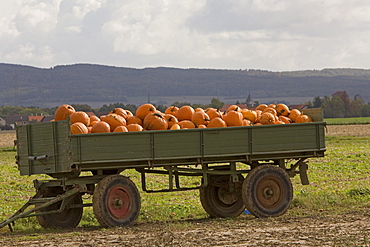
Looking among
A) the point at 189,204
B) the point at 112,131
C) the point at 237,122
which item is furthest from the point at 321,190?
the point at 112,131

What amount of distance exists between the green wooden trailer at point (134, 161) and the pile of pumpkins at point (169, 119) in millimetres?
598

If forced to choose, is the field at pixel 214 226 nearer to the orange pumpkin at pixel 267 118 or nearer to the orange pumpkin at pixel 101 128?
the orange pumpkin at pixel 101 128

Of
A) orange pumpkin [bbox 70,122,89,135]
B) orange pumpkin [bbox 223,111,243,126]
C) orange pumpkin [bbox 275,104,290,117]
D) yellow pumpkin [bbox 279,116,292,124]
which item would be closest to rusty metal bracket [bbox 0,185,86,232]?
orange pumpkin [bbox 70,122,89,135]

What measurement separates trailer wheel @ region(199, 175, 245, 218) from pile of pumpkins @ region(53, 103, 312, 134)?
1.34 metres

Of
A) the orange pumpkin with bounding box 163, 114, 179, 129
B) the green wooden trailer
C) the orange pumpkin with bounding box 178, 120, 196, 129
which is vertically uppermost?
the orange pumpkin with bounding box 163, 114, 179, 129

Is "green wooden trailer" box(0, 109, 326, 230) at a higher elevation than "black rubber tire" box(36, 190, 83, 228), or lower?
higher

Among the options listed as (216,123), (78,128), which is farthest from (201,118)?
(78,128)

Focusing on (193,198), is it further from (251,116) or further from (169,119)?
(169,119)

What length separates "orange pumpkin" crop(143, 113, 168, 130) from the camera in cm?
1373

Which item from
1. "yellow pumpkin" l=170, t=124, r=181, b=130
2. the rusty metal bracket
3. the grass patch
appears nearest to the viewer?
the rusty metal bracket

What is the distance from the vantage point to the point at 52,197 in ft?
43.2

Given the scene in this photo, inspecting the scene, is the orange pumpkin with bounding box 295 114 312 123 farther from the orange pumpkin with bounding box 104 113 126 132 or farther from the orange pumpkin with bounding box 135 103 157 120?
the orange pumpkin with bounding box 104 113 126 132

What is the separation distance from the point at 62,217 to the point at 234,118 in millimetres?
4002

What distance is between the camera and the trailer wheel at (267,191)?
45.3 feet
